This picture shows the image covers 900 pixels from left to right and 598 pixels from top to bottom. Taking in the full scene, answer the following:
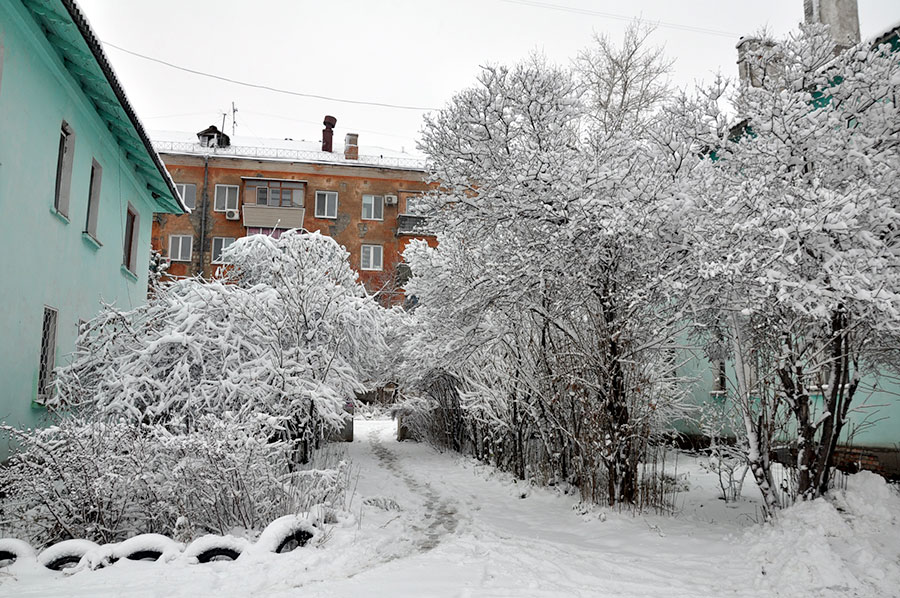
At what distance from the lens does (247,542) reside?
5.73 metres

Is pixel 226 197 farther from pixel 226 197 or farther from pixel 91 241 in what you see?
pixel 91 241

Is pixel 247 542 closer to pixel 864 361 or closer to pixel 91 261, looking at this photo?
pixel 864 361

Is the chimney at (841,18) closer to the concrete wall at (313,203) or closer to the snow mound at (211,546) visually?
the snow mound at (211,546)

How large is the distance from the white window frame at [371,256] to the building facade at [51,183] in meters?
18.9

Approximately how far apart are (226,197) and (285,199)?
279cm

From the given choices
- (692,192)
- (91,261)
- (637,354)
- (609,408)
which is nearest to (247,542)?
(609,408)

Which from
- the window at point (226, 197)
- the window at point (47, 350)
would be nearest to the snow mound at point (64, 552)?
the window at point (47, 350)

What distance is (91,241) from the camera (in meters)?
11.2

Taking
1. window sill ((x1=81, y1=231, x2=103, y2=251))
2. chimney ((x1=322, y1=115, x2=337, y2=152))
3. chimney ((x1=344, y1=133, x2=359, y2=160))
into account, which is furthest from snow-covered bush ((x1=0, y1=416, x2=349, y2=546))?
chimney ((x1=322, y1=115, x2=337, y2=152))

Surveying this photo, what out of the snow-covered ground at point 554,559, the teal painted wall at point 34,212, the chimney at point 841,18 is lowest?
the snow-covered ground at point 554,559

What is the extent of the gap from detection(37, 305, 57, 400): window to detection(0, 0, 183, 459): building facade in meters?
0.02

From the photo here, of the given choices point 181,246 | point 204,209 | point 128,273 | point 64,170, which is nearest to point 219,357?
point 64,170

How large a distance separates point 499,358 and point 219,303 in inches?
186

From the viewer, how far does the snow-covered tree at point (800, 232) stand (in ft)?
18.4
